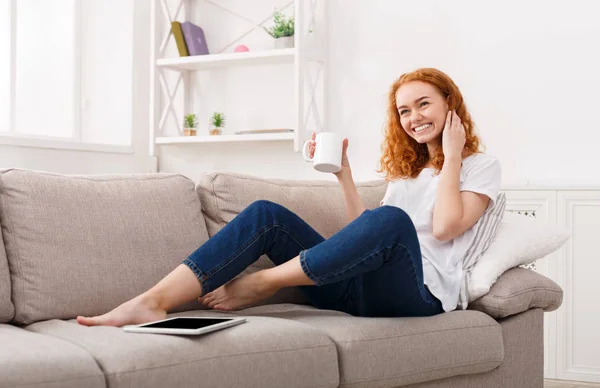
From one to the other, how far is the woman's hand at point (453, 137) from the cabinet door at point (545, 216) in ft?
3.48

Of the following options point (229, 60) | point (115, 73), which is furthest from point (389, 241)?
point (115, 73)

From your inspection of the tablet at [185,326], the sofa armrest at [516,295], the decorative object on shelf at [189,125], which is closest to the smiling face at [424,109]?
the sofa armrest at [516,295]

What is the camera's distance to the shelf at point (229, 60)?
3.96 meters

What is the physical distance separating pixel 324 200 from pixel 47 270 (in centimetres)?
95

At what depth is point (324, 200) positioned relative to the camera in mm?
2646

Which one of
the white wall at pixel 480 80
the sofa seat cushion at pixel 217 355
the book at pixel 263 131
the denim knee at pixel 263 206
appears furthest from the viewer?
the book at pixel 263 131

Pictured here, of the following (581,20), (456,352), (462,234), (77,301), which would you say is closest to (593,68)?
(581,20)

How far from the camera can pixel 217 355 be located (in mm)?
1708

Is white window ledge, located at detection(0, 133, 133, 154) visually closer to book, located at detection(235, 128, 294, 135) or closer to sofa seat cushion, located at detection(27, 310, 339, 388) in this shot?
book, located at detection(235, 128, 294, 135)

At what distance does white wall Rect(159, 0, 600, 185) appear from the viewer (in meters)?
3.39

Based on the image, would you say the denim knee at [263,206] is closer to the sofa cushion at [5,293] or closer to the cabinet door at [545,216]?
the sofa cushion at [5,293]

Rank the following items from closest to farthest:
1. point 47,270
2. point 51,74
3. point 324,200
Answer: point 47,270 → point 324,200 → point 51,74

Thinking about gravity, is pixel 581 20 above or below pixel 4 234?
above

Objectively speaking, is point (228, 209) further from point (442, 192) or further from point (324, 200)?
point (442, 192)
